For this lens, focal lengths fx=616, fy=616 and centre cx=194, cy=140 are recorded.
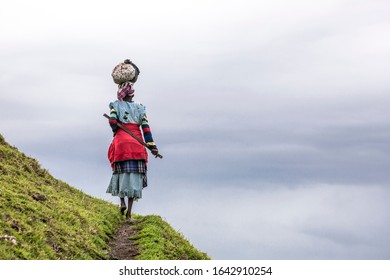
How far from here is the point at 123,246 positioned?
18547 mm

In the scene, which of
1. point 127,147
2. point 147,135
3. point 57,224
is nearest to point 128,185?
point 127,147

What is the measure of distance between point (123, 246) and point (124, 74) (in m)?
6.42

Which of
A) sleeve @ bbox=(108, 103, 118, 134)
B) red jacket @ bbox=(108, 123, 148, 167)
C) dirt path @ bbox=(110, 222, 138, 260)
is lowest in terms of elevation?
dirt path @ bbox=(110, 222, 138, 260)

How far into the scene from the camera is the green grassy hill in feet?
46.1

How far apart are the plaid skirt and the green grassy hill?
1127mm

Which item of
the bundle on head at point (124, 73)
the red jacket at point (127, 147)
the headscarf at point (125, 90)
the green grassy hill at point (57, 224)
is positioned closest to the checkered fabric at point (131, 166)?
the red jacket at point (127, 147)

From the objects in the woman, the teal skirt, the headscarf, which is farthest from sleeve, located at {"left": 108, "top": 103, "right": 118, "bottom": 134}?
the teal skirt

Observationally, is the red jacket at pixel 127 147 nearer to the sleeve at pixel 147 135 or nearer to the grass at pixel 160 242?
the sleeve at pixel 147 135

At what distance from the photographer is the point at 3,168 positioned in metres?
22.2

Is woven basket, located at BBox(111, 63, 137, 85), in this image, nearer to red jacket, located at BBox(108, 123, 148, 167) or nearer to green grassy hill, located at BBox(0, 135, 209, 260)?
red jacket, located at BBox(108, 123, 148, 167)
